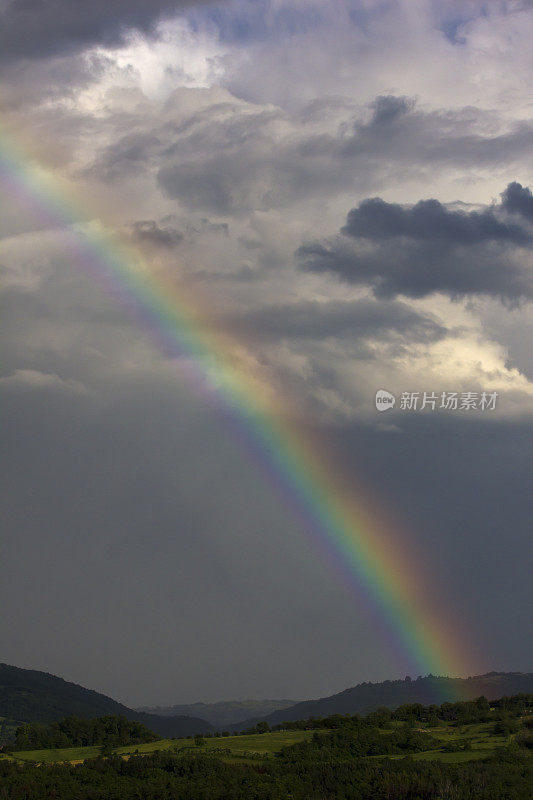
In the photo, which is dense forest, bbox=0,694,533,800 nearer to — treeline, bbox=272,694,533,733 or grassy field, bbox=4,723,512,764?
grassy field, bbox=4,723,512,764

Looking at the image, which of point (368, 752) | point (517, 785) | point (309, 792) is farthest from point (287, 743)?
point (517, 785)

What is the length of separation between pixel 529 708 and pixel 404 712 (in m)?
13.1

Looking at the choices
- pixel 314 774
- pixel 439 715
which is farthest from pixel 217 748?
pixel 439 715

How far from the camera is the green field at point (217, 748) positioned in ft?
216

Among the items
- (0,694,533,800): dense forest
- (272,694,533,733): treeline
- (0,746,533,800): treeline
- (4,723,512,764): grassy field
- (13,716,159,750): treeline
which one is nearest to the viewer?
(0,746,533,800): treeline

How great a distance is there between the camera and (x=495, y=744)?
64.3 meters

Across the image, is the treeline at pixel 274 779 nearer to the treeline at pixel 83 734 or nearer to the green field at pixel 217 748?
the green field at pixel 217 748

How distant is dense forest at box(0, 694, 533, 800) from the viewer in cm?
4384

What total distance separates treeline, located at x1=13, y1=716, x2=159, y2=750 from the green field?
29.7ft

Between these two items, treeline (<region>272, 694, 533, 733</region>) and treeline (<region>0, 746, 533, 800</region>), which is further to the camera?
treeline (<region>272, 694, 533, 733</region>)

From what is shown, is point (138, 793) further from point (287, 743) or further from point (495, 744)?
point (495, 744)

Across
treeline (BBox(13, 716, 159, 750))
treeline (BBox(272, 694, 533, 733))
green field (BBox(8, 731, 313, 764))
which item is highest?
treeline (BBox(272, 694, 533, 733))

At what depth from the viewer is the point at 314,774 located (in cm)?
5078

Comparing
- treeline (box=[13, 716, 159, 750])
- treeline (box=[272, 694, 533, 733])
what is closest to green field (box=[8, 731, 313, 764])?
treeline (box=[272, 694, 533, 733])
